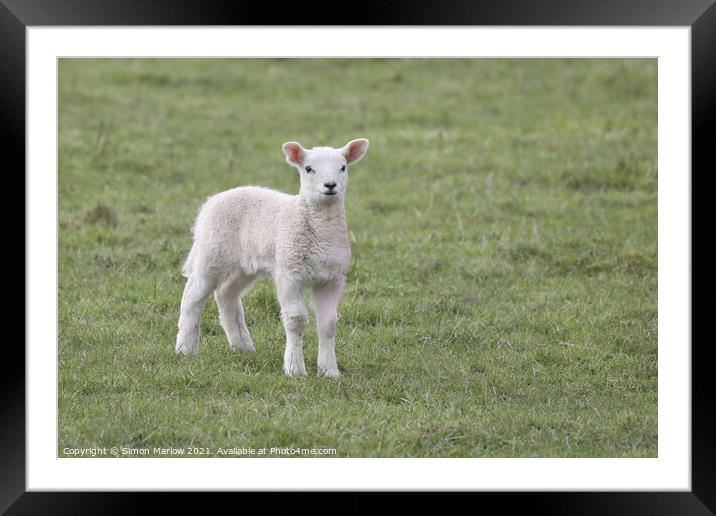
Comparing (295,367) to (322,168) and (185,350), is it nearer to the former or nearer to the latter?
(185,350)

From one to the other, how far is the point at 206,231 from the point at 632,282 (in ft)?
14.5

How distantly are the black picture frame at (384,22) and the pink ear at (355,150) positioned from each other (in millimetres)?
1581

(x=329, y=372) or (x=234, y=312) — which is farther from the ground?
(x=234, y=312)

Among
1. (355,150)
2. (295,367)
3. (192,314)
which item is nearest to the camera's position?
(355,150)

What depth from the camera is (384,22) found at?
6887mm

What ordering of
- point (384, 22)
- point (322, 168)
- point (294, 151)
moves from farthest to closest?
1. point (294, 151)
2. point (322, 168)
3. point (384, 22)

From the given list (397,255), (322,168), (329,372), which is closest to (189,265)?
(329,372)

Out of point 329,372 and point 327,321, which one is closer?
point 327,321

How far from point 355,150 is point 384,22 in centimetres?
168

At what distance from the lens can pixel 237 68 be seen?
18594 millimetres

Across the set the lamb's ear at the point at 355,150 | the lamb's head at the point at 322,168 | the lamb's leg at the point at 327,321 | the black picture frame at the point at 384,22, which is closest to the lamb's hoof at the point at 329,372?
the lamb's leg at the point at 327,321

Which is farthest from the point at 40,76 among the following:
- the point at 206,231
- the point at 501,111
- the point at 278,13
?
the point at 501,111

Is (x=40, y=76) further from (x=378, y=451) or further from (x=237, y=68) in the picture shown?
(x=237, y=68)

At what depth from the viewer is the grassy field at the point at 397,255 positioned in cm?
791
